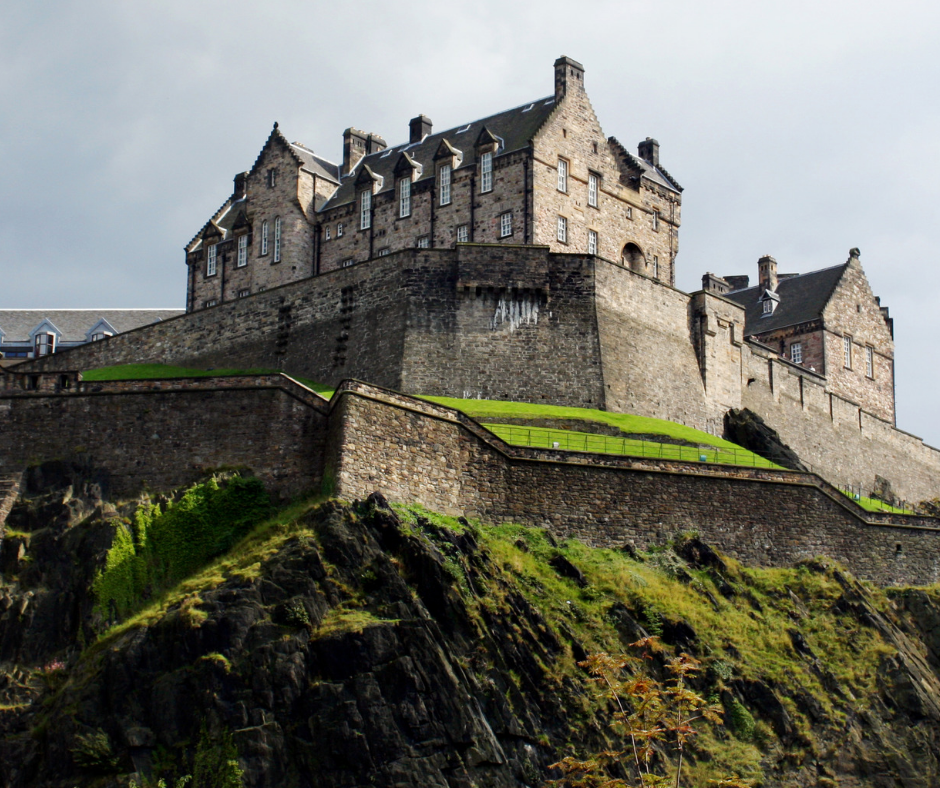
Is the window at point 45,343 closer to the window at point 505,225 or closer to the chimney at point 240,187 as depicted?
→ the chimney at point 240,187

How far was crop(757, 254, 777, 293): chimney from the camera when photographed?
85500 mm

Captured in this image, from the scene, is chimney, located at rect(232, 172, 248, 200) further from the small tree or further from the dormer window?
the small tree

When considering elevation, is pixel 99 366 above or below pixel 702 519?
above

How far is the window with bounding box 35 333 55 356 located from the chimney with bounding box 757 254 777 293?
134 ft

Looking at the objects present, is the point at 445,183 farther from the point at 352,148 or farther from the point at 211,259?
the point at 211,259

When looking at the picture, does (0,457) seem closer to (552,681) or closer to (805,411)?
(552,681)

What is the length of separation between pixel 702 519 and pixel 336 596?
50.4 feet

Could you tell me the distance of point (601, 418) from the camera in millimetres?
55125

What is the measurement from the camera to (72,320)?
269 feet

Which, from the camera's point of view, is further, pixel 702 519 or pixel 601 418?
pixel 601 418

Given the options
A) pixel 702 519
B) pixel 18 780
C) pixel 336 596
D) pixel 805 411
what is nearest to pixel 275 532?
pixel 336 596

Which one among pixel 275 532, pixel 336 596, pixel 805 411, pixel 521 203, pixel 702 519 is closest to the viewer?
pixel 336 596

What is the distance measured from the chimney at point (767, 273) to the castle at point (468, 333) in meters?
5.39

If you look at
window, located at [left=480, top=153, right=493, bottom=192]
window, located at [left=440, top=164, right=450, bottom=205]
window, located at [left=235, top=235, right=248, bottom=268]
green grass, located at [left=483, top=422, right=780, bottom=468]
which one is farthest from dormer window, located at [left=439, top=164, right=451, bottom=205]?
green grass, located at [left=483, top=422, right=780, bottom=468]
